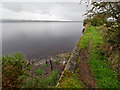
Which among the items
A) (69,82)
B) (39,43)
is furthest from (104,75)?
(39,43)

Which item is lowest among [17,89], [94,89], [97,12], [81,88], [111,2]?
[94,89]

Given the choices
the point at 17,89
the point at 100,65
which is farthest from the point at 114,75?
the point at 17,89

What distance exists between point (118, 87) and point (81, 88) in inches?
77.3

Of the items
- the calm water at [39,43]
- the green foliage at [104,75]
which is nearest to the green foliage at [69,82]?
the green foliage at [104,75]

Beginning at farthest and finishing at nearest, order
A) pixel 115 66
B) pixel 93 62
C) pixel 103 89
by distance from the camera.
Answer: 1. pixel 93 62
2. pixel 115 66
3. pixel 103 89

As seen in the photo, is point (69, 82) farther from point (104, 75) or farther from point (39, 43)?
point (39, 43)

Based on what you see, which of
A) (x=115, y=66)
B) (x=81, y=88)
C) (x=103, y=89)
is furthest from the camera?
(x=115, y=66)

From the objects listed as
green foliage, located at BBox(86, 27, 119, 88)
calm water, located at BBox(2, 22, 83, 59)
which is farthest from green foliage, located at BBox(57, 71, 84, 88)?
calm water, located at BBox(2, 22, 83, 59)

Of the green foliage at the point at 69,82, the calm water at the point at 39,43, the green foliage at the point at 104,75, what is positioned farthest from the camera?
the calm water at the point at 39,43

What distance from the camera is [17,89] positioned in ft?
9.10

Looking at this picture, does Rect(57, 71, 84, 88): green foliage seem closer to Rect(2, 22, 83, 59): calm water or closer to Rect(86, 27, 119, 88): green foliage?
Rect(86, 27, 119, 88): green foliage

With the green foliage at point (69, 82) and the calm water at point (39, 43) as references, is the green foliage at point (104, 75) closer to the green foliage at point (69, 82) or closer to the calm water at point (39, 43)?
the green foliage at point (69, 82)

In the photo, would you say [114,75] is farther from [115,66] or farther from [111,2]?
[111,2]

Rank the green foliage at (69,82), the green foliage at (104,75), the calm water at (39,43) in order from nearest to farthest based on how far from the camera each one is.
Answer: the green foliage at (69,82), the green foliage at (104,75), the calm water at (39,43)
